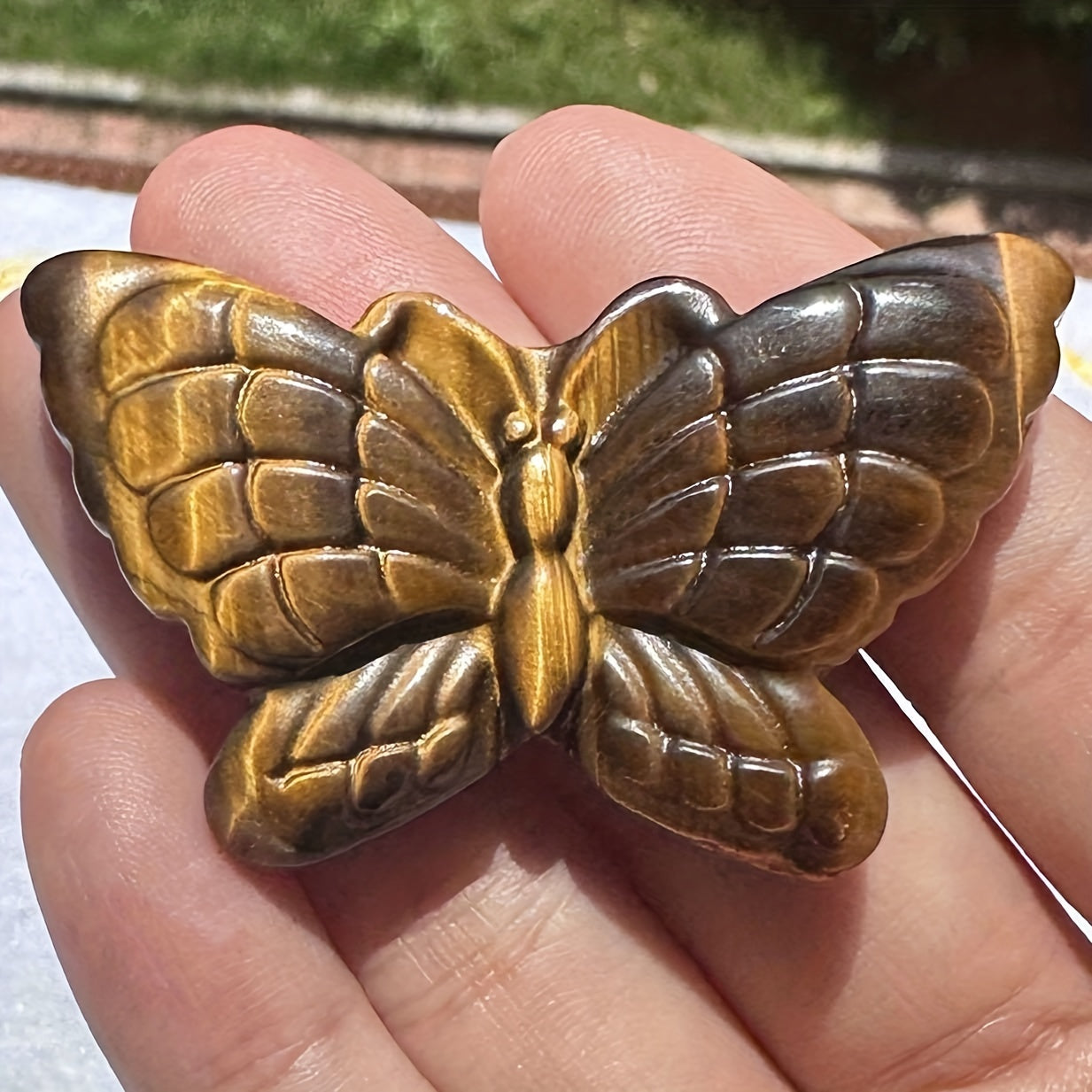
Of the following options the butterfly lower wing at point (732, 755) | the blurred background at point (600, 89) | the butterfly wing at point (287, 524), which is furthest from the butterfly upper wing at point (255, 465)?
the blurred background at point (600, 89)

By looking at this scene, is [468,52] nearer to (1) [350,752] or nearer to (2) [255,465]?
(2) [255,465]

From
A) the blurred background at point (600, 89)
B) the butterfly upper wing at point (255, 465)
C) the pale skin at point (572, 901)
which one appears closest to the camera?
the butterfly upper wing at point (255, 465)

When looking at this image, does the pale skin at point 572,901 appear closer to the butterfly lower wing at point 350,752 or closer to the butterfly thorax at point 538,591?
the butterfly lower wing at point 350,752

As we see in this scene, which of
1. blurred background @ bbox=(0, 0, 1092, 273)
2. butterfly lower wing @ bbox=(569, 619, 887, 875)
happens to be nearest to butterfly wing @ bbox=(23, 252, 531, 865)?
butterfly lower wing @ bbox=(569, 619, 887, 875)

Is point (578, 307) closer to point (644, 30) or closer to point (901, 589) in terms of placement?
point (901, 589)

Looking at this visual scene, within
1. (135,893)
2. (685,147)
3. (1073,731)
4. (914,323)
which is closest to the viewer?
(914,323)

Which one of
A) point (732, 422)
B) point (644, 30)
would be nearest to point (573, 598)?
point (732, 422)

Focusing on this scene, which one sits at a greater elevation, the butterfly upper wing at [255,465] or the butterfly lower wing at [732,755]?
the butterfly upper wing at [255,465]

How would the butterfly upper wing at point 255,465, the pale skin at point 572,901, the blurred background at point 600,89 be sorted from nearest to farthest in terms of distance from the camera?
the butterfly upper wing at point 255,465 < the pale skin at point 572,901 < the blurred background at point 600,89
